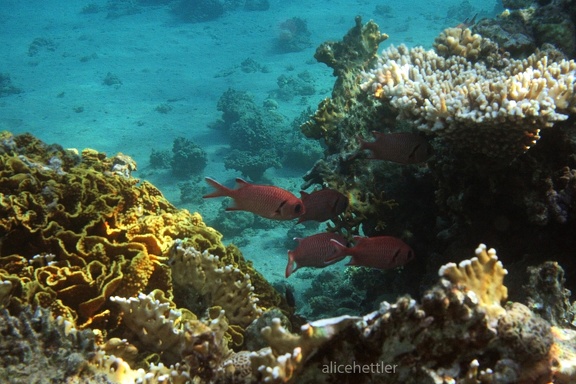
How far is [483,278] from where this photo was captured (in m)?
2.13

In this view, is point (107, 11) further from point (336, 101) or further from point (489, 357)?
point (489, 357)

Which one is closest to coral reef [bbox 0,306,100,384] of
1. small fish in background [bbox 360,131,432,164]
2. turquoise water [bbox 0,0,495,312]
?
small fish in background [bbox 360,131,432,164]

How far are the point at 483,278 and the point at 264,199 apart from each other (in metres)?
1.86

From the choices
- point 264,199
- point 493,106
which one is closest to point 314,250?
point 264,199

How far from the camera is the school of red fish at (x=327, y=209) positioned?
11.2ft

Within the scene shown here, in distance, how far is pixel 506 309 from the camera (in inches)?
83.7

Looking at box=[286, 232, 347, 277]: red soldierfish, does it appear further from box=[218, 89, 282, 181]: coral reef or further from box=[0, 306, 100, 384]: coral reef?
box=[218, 89, 282, 181]: coral reef

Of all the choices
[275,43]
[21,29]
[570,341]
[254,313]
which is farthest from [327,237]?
[21,29]

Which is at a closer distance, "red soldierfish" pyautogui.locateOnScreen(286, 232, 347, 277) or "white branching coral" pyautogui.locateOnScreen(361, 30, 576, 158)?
"white branching coral" pyautogui.locateOnScreen(361, 30, 576, 158)

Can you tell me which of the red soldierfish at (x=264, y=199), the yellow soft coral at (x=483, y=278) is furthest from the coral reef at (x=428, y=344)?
the red soldierfish at (x=264, y=199)

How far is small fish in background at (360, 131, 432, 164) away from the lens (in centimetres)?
379

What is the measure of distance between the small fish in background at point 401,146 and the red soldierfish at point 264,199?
3.44ft

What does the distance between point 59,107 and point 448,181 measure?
23038 mm

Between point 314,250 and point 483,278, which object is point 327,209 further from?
point 483,278
